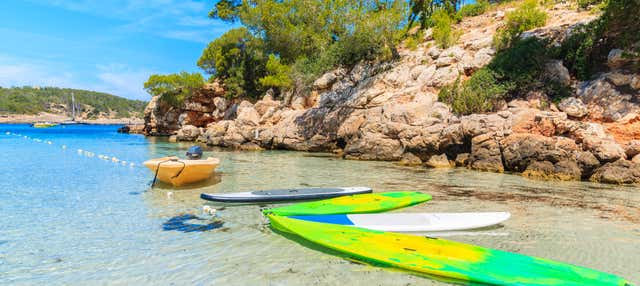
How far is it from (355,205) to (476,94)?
12.5m

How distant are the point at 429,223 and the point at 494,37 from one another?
18.9 meters

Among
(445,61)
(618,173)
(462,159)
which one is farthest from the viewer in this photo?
(445,61)

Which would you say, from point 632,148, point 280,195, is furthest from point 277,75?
point 632,148

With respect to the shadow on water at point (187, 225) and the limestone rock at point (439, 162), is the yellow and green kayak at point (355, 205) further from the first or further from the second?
the limestone rock at point (439, 162)

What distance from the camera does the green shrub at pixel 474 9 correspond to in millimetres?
29516

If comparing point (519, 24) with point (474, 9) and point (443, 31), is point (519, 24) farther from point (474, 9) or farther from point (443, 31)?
point (474, 9)

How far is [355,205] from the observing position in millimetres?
7762

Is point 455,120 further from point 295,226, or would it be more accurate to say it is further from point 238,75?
point 238,75

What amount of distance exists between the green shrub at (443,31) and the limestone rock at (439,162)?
11.3 metres

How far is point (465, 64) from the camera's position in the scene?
20812 millimetres

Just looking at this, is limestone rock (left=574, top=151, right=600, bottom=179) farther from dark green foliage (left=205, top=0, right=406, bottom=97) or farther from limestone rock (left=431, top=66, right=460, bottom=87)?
dark green foliage (left=205, top=0, right=406, bottom=97)

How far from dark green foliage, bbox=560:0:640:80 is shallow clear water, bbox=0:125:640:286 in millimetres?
8374

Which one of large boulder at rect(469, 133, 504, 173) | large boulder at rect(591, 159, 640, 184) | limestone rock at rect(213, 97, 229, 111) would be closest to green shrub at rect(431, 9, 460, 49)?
large boulder at rect(469, 133, 504, 173)

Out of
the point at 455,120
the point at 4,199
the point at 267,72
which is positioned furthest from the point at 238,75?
the point at 4,199
